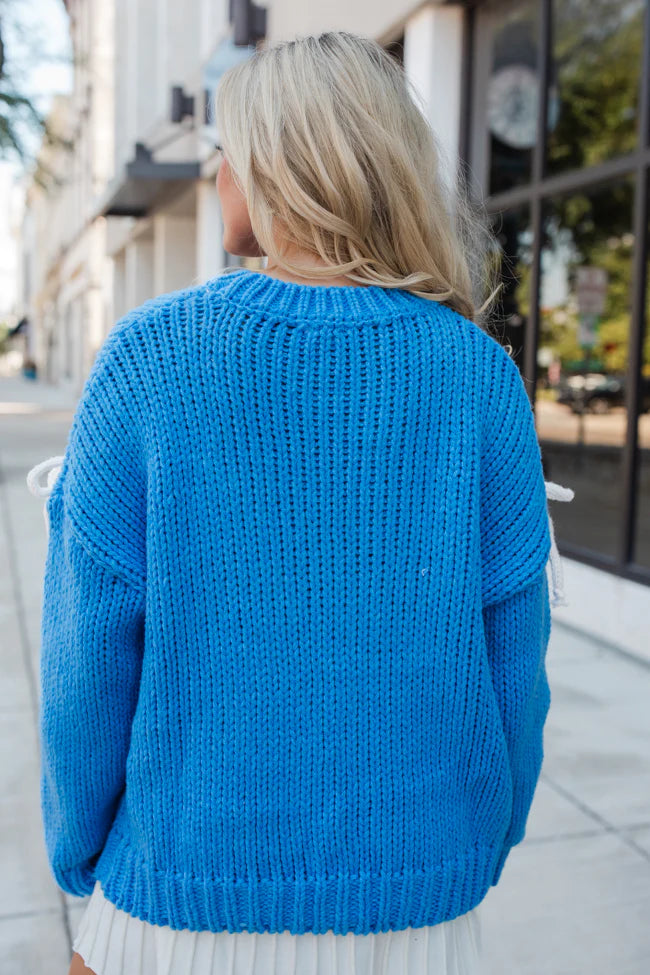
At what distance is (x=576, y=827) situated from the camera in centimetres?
329

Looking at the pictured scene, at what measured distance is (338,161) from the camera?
1.16 m

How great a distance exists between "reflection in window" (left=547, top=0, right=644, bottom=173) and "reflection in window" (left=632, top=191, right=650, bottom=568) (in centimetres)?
235

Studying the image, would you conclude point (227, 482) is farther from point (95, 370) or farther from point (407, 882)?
point (407, 882)

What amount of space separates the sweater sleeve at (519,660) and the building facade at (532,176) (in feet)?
2.22

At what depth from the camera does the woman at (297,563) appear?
3.73 feet

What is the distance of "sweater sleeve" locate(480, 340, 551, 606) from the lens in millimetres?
1222

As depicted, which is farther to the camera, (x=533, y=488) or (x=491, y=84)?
(x=491, y=84)

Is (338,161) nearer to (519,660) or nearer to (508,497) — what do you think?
(508,497)

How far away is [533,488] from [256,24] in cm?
963

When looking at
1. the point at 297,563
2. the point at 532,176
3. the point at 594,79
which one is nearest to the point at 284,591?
the point at 297,563

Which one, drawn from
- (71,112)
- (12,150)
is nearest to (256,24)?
(12,150)

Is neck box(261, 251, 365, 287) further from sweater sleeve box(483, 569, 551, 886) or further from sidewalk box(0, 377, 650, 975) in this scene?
sidewalk box(0, 377, 650, 975)

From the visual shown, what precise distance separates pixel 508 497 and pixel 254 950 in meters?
0.64

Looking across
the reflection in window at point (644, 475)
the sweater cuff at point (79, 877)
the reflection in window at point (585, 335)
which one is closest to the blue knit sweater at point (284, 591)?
the sweater cuff at point (79, 877)
